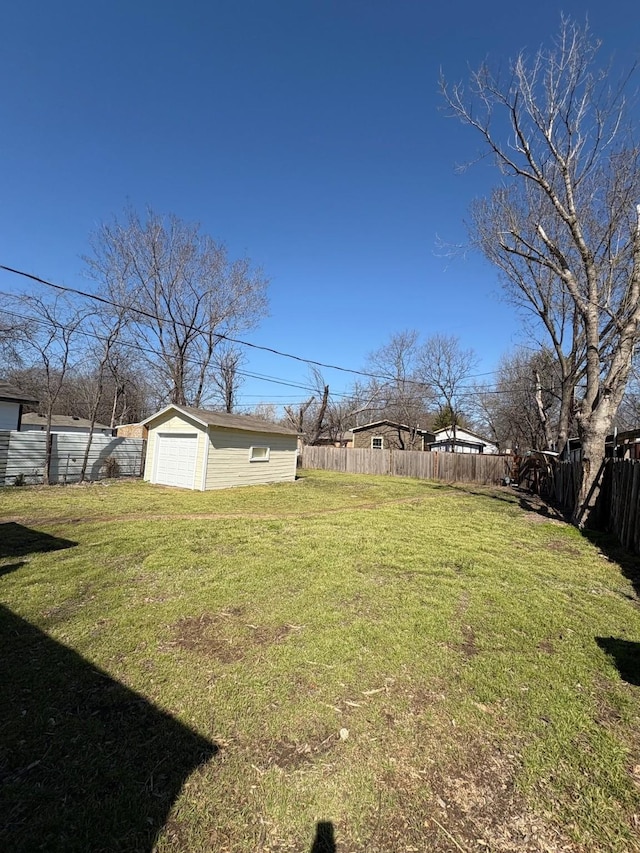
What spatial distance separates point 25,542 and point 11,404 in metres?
13.4

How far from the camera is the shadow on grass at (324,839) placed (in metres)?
1.61

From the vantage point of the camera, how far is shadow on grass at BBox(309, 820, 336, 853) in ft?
5.29

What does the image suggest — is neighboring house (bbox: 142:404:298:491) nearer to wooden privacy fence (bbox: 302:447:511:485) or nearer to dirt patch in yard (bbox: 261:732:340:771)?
wooden privacy fence (bbox: 302:447:511:485)

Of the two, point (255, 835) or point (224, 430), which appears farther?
point (224, 430)

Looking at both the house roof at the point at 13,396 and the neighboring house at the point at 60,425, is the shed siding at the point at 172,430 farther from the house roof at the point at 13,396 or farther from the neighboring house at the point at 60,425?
the neighboring house at the point at 60,425

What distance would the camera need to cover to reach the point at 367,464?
23.3 metres

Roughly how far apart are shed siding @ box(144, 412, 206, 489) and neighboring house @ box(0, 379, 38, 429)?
4.90 m

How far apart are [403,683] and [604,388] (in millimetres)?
8719

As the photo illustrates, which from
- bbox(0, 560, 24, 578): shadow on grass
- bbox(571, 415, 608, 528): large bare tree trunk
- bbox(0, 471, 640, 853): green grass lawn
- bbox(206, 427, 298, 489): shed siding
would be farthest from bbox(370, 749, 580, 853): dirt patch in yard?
bbox(206, 427, 298, 489): shed siding

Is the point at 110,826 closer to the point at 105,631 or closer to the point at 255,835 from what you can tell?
the point at 255,835

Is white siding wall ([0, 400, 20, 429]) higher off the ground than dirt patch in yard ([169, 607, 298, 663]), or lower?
higher

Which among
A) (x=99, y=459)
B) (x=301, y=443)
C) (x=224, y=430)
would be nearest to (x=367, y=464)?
(x=301, y=443)

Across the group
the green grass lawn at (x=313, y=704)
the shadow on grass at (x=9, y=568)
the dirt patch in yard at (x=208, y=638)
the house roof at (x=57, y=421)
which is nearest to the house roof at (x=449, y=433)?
the house roof at (x=57, y=421)

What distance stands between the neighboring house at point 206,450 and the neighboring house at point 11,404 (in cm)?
536
